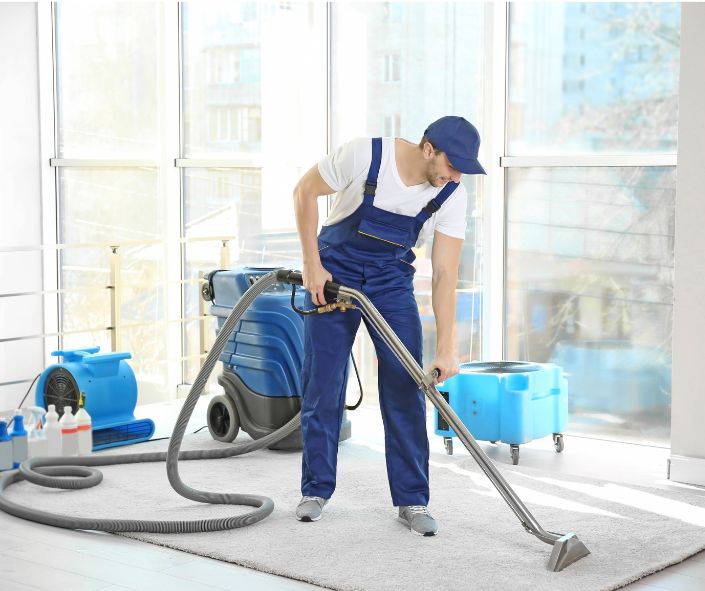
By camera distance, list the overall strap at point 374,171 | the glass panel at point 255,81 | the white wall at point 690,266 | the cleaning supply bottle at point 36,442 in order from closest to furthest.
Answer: the overall strap at point 374,171 < the white wall at point 690,266 < the cleaning supply bottle at point 36,442 < the glass panel at point 255,81

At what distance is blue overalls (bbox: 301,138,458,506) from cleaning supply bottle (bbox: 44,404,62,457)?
49.8 inches

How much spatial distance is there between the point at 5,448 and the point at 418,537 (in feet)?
5.41

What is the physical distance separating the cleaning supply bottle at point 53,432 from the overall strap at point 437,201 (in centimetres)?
179

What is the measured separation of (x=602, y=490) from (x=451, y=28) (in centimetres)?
224

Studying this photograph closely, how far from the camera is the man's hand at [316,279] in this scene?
128 inches

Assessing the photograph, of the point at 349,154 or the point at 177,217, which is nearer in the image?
the point at 349,154

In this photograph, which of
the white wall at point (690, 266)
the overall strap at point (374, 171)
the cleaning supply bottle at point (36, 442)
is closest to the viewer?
the overall strap at point (374, 171)

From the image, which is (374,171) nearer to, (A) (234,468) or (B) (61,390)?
(A) (234,468)

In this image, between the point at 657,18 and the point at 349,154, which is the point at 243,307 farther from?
the point at 657,18

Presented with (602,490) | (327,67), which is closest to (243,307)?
(602,490)

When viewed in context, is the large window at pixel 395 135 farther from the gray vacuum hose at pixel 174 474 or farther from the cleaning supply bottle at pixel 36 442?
the gray vacuum hose at pixel 174 474

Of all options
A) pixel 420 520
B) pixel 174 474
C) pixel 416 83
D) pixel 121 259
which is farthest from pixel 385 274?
pixel 121 259

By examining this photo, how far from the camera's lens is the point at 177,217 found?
614 cm

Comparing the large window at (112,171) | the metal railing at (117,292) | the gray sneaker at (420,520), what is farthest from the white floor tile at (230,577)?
the large window at (112,171)
